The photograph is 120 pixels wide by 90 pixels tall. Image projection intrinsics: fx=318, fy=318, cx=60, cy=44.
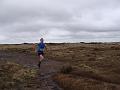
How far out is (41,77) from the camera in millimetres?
26906

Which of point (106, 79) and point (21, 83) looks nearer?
point (21, 83)

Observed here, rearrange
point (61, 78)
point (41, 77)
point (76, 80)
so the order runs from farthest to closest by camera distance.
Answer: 1. point (41, 77)
2. point (61, 78)
3. point (76, 80)

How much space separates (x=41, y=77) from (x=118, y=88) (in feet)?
26.8

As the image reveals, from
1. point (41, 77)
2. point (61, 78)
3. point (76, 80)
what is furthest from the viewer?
point (41, 77)

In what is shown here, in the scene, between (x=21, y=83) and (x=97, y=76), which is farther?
(x=97, y=76)

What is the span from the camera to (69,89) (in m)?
21.3

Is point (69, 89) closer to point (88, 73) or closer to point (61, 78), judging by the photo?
point (61, 78)

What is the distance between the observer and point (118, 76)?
90.9 feet

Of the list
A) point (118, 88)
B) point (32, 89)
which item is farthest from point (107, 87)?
point (32, 89)

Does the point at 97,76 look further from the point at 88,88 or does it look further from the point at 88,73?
the point at 88,88

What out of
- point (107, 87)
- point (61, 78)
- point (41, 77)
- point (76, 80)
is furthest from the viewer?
point (41, 77)

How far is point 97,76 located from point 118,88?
631cm

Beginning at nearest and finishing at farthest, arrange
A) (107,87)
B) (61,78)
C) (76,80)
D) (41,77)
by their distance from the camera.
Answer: (107,87) < (76,80) < (61,78) < (41,77)

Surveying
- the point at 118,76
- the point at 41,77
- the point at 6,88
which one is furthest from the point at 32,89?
the point at 118,76
